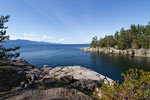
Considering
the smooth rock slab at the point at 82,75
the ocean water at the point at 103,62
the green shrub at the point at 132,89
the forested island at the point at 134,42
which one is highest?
the forested island at the point at 134,42

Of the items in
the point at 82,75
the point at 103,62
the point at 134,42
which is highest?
the point at 134,42

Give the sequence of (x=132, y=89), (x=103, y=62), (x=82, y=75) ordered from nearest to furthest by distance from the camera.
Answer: (x=132, y=89) < (x=82, y=75) < (x=103, y=62)

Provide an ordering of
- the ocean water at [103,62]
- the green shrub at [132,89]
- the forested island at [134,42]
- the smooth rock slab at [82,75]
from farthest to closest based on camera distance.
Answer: the forested island at [134,42] < the ocean water at [103,62] < the smooth rock slab at [82,75] < the green shrub at [132,89]

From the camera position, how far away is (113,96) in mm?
4078

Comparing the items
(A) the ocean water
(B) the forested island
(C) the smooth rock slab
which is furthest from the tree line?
(C) the smooth rock slab

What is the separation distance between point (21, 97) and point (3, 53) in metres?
5.77

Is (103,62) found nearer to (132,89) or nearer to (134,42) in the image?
(132,89)

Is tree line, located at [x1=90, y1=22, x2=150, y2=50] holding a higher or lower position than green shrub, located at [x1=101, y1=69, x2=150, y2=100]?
higher

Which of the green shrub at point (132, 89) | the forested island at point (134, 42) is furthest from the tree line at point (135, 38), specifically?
the green shrub at point (132, 89)

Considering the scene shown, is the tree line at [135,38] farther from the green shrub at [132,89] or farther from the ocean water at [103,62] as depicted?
the green shrub at [132,89]

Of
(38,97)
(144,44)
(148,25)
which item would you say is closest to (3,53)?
(38,97)

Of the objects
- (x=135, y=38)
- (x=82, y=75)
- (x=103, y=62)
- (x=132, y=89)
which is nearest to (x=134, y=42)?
(x=135, y=38)

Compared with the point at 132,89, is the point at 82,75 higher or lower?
lower

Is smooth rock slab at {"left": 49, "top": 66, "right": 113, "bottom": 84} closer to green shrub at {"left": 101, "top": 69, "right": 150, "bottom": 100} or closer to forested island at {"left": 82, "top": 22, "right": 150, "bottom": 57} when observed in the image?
green shrub at {"left": 101, "top": 69, "right": 150, "bottom": 100}
